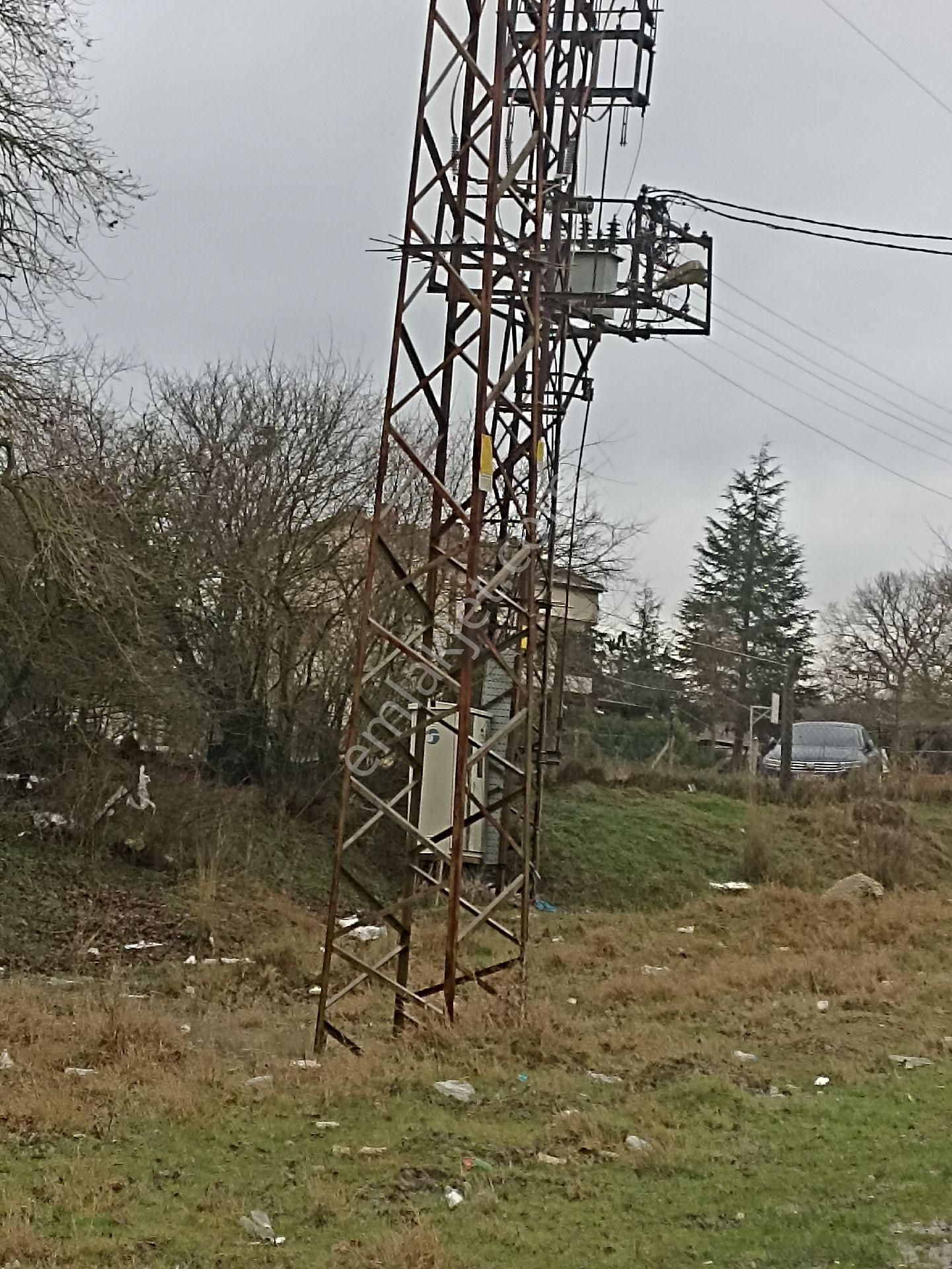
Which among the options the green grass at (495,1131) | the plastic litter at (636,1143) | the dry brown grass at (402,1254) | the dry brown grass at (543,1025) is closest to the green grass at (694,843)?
the dry brown grass at (543,1025)

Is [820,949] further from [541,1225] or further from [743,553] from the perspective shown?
[743,553]

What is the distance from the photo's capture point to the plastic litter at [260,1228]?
18.6 feet

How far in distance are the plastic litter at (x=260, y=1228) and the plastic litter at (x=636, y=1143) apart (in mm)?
2156

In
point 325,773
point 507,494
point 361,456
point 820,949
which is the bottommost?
point 820,949

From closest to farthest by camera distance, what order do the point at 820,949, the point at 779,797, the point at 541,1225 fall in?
1. the point at 541,1225
2. the point at 820,949
3. the point at 779,797

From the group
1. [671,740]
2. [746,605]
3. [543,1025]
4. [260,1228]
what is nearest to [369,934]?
[543,1025]

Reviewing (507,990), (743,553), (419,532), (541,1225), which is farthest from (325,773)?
(743,553)

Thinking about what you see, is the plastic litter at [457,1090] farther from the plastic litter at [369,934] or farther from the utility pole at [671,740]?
the utility pole at [671,740]

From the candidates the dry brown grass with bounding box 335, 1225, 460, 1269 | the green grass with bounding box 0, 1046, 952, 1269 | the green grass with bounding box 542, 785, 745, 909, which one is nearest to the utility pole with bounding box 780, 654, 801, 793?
the green grass with bounding box 542, 785, 745, 909

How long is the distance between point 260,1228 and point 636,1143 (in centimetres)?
233

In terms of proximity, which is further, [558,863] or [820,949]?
[558,863]

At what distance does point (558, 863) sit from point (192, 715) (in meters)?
5.87

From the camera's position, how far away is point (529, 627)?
419 inches

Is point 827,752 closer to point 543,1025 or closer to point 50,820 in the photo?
point 50,820
